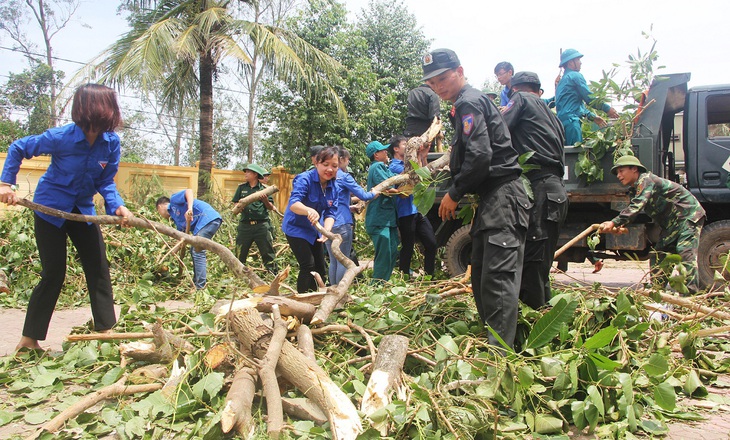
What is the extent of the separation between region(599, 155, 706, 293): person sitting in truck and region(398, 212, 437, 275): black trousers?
1.97m

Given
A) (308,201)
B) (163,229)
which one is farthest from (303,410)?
(308,201)

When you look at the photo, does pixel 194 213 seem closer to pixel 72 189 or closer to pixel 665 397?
pixel 72 189

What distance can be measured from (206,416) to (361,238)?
6.38m

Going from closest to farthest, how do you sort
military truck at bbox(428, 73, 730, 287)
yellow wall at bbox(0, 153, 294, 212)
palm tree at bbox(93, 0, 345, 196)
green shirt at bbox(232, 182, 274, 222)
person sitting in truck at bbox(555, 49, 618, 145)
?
military truck at bbox(428, 73, 730, 287) → person sitting in truck at bbox(555, 49, 618, 145) → green shirt at bbox(232, 182, 274, 222) → palm tree at bbox(93, 0, 345, 196) → yellow wall at bbox(0, 153, 294, 212)

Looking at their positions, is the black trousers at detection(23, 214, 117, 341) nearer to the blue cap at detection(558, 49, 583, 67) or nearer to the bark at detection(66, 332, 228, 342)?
the bark at detection(66, 332, 228, 342)

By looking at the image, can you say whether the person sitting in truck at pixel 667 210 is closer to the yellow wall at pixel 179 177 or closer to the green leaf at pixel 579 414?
the green leaf at pixel 579 414

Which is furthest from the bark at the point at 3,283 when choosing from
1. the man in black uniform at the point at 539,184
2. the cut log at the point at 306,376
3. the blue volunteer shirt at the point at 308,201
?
the man in black uniform at the point at 539,184

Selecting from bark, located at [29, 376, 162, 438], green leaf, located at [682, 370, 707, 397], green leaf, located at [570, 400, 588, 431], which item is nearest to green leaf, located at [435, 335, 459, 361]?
green leaf, located at [570, 400, 588, 431]

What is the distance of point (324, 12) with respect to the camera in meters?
15.6

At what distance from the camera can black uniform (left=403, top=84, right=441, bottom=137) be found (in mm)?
6141

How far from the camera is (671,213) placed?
16.9 ft

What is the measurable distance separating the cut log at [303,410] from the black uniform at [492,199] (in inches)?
44.3

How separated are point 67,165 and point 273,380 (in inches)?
88.3

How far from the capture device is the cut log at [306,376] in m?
2.31
